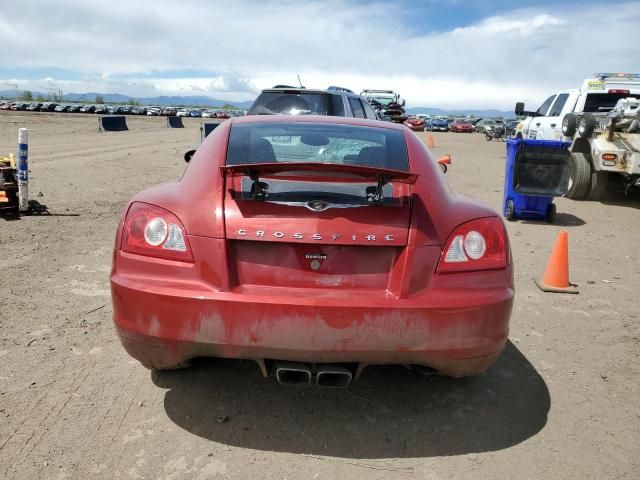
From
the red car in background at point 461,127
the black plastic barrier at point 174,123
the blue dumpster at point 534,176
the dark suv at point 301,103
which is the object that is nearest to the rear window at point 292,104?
the dark suv at point 301,103

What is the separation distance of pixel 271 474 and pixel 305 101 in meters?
7.13

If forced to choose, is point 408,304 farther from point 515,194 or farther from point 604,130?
point 604,130

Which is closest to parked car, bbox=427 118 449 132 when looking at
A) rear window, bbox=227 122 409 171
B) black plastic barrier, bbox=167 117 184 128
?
black plastic barrier, bbox=167 117 184 128

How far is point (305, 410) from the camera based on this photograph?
9.57 ft

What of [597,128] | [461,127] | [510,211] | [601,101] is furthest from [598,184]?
[461,127]

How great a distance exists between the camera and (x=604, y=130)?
9.84 m

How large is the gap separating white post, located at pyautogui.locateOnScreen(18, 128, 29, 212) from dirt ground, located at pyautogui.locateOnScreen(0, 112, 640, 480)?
2.75 meters

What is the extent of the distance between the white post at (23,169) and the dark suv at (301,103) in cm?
343

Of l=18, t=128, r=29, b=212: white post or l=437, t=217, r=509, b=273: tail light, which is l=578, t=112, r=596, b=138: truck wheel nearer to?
l=437, t=217, r=509, b=273: tail light

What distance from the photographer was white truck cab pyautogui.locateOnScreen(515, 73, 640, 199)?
9500 mm

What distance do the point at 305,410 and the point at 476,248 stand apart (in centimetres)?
125

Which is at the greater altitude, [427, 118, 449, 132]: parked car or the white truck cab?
the white truck cab

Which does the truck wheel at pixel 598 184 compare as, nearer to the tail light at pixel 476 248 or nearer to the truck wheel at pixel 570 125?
the truck wheel at pixel 570 125

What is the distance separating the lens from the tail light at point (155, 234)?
8.38 feet
